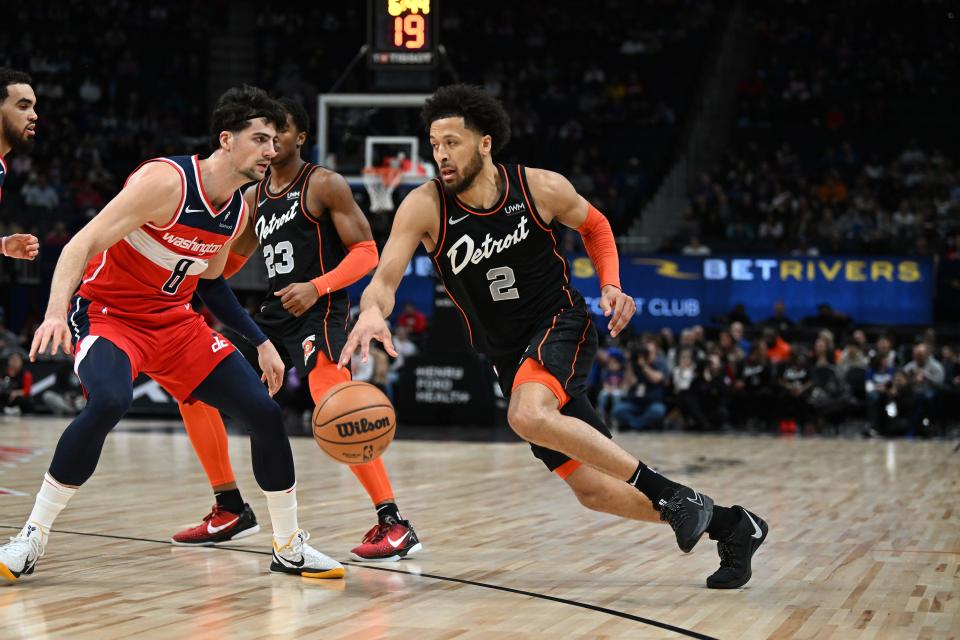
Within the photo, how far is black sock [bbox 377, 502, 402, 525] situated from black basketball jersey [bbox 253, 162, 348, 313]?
94 cm

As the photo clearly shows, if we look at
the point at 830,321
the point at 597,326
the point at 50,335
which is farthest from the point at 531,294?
the point at 830,321

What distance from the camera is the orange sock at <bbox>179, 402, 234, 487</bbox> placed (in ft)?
18.6

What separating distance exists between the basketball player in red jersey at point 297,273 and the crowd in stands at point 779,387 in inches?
382

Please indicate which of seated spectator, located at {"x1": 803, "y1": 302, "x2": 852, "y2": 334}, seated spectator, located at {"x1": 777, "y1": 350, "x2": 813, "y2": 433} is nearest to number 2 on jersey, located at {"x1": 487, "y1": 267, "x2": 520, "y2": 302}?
seated spectator, located at {"x1": 777, "y1": 350, "x2": 813, "y2": 433}

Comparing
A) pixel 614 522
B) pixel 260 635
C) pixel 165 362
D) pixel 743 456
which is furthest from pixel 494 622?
pixel 743 456

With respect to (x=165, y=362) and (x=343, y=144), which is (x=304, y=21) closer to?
(x=343, y=144)

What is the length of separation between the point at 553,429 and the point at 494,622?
0.83 m

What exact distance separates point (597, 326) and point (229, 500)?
11686mm

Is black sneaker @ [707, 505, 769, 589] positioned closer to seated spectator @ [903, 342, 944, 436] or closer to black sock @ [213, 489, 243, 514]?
black sock @ [213, 489, 243, 514]

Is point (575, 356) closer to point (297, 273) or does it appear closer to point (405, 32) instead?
point (297, 273)

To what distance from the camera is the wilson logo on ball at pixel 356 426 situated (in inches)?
180

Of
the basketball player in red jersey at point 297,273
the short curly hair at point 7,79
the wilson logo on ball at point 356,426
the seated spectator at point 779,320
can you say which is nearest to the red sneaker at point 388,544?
the basketball player in red jersey at point 297,273

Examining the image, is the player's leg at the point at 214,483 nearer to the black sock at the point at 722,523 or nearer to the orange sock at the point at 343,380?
the orange sock at the point at 343,380

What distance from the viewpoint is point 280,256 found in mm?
5785
